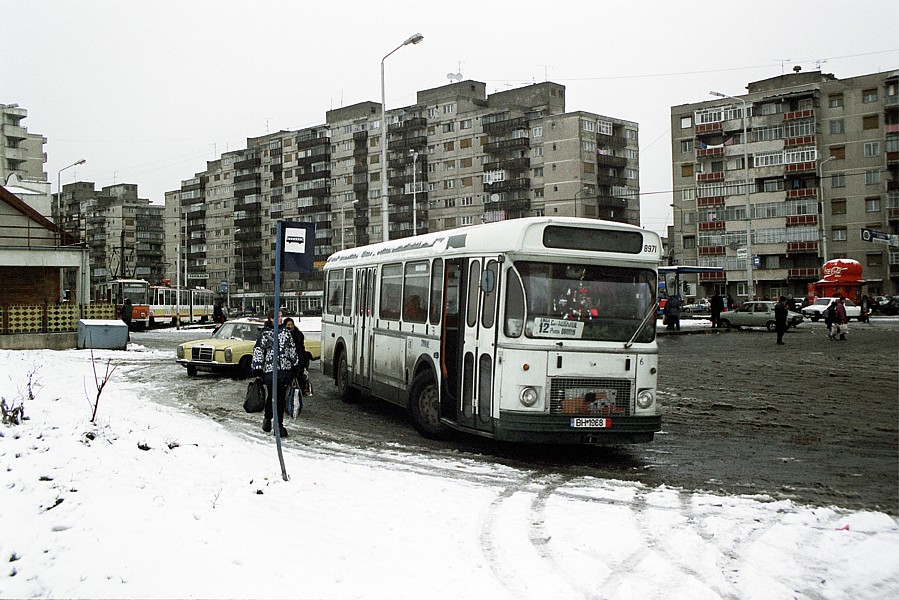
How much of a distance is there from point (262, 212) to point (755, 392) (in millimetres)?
122064

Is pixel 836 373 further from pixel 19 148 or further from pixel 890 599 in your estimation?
pixel 19 148

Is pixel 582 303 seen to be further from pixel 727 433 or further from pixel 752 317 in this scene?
pixel 752 317

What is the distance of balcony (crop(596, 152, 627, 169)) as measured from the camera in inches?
3725

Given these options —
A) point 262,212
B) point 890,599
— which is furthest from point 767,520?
point 262,212

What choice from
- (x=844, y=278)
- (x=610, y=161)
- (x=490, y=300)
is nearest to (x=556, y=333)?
(x=490, y=300)

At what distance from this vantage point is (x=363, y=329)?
15.8 metres

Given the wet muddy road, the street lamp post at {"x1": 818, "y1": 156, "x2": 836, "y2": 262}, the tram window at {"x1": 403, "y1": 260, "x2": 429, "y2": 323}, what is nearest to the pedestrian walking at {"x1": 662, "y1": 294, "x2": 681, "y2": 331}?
the wet muddy road

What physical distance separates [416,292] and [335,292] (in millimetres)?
5030

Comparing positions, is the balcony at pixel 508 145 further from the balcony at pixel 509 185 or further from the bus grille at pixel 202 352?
the bus grille at pixel 202 352

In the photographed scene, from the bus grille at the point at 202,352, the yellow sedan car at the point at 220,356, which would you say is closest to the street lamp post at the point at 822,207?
the yellow sedan car at the point at 220,356

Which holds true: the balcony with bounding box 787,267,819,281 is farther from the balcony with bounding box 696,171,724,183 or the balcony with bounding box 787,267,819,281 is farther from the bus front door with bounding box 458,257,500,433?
the bus front door with bounding box 458,257,500,433

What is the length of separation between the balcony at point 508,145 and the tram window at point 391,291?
8236cm

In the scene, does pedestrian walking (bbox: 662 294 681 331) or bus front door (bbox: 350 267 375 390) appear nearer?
bus front door (bbox: 350 267 375 390)

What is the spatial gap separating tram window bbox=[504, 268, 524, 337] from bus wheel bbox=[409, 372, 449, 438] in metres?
2.12
